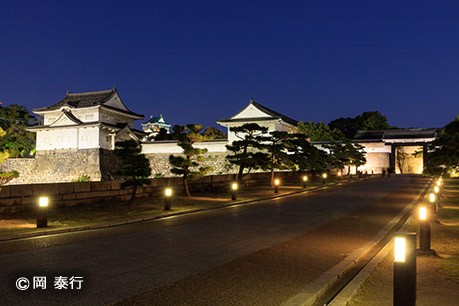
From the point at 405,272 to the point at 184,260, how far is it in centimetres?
417

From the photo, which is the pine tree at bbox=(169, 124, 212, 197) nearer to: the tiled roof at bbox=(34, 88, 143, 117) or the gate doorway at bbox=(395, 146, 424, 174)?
the tiled roof at bbox=(34, 88, 143, 117)

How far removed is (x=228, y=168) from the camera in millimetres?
49656

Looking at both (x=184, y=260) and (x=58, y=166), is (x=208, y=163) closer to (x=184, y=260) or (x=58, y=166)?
(x=58, y=166)

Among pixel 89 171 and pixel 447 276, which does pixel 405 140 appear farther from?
pixel 447 276

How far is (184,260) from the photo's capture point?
6969 mm

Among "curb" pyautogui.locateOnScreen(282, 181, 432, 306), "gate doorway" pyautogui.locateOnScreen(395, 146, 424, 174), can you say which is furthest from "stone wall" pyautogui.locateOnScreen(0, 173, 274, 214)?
"gate doorway" pyautogui.locateOnScreen(395, 146, 424, 174)

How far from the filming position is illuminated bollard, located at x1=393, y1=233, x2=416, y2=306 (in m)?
3.93

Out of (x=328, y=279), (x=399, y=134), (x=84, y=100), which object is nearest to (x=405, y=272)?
(x=328, y=279)

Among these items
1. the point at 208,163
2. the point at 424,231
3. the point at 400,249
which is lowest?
the point at 208,163

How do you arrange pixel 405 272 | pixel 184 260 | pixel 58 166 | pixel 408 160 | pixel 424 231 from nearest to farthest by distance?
pixel 405 272 < pixel 184 260 < pixel 424 231 < pixel 58 166 < pixel 408 160

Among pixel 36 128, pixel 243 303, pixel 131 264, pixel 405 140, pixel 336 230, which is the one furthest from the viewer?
pixel 405 140

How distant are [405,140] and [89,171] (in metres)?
51.2

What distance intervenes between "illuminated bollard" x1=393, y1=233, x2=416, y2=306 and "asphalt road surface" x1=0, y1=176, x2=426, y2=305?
58.8 inches

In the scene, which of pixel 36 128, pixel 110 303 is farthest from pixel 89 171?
pixel 110 303
